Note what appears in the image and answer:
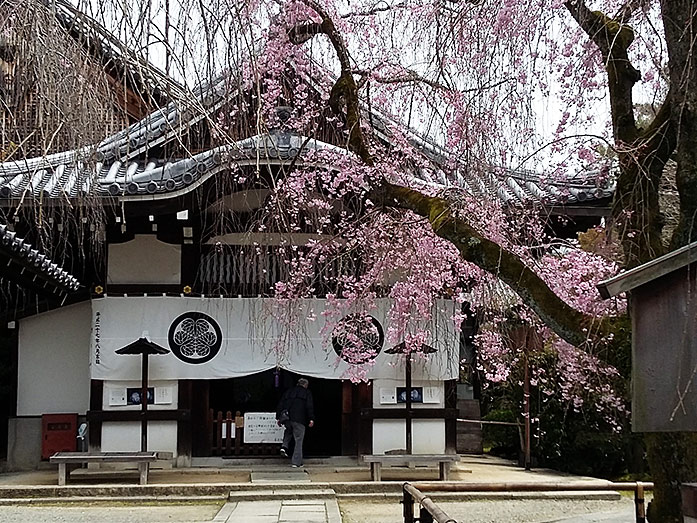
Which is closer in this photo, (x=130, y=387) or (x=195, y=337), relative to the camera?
(x=130, y=387)

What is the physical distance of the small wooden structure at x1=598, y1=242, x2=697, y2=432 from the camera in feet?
11.0

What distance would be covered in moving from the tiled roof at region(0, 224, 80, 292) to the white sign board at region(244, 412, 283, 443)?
10.3ft

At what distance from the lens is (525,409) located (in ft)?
40.9

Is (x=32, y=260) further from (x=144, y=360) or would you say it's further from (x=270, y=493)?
(x=270, y=493)

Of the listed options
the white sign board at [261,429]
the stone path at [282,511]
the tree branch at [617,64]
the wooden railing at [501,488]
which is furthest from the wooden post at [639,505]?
the white sign board at [261,429]

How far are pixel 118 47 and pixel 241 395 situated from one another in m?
12.1

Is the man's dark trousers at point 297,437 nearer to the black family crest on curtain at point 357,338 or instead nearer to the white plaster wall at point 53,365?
the black family crest on curtain at point 357,338

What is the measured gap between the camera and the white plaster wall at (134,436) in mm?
11482

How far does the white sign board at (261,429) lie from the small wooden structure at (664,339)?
29.4ft

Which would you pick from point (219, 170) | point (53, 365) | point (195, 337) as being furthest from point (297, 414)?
point (219, 170)

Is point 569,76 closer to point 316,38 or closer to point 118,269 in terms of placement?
point 316,38

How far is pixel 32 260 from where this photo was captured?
9219mm

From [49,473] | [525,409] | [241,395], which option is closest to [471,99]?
[525,409]

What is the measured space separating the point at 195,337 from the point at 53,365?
7.88 ft
